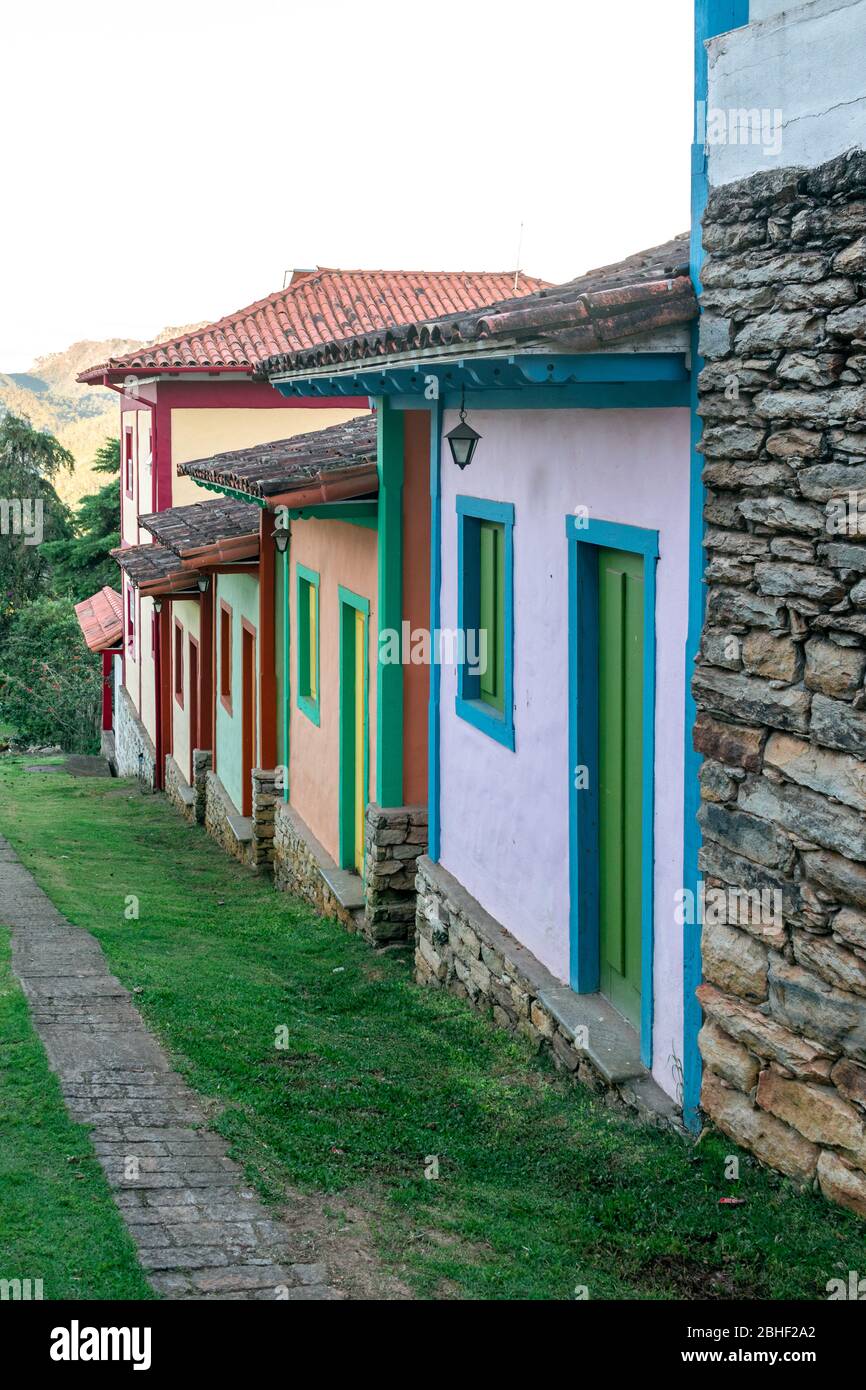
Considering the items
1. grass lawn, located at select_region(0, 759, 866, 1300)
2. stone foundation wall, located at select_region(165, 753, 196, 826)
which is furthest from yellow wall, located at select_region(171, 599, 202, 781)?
grass lawn, located at select_region(0, 759, 866, 1300)

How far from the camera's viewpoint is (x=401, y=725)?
9742 mm

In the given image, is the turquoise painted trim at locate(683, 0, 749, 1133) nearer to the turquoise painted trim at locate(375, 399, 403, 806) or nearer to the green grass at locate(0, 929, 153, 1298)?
the green grass at locate(0, 929, 153, 1298)

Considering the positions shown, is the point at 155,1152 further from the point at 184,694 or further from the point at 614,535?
the point at 184,694

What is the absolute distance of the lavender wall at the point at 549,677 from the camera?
18.8ft

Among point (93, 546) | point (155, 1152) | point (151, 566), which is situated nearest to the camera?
point (155, 1152)

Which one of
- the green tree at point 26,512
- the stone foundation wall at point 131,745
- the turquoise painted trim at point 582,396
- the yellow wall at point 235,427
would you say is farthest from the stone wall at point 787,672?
the green tree at point 26,512

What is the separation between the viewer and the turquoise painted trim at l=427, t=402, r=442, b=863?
29.2 ft

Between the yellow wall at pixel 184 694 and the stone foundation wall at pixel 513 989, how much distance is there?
421 inches

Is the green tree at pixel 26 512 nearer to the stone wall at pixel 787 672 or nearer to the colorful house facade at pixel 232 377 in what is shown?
the colorful house facade at pixel 232 377

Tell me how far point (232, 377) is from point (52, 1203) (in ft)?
59.1

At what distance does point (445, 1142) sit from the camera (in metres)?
5.98

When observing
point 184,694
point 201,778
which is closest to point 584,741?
point 201,778

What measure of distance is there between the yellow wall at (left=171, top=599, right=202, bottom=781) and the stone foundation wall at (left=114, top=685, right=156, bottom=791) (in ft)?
4.99

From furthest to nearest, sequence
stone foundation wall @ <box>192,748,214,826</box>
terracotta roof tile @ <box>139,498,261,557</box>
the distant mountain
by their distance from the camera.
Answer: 1. the distant mountain
2. stone foundation wall @ <box>192,748,214,826</box>
3. terracotta roof tile @ <box>139,498,261,557</box>
